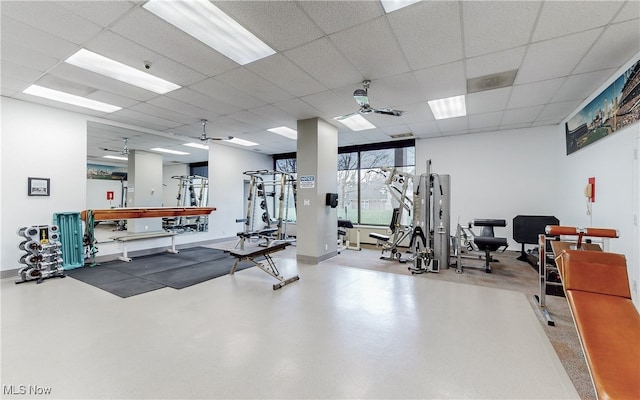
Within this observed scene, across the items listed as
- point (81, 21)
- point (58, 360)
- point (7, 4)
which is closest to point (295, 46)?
point (81, 21)

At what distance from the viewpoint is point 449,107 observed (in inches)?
200

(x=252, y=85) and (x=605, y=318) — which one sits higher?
(x=252, y=85)

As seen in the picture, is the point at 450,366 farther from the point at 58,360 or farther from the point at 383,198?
the point at 383,198

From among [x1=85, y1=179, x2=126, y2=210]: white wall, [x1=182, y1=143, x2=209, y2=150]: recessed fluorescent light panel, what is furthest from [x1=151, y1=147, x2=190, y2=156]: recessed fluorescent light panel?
[x1=85, y1=179, x2=126, y2=210]: white wall

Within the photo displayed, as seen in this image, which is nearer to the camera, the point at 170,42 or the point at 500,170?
the point at 170,42

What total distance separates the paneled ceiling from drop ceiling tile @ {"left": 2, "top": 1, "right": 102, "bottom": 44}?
0.01 meters

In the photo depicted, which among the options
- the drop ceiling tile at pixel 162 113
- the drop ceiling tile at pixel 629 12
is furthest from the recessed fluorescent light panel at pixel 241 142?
the drop ceiling tile at pixel 629 12

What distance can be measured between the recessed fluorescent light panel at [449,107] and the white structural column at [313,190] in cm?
223

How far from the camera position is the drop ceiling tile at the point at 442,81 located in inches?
138

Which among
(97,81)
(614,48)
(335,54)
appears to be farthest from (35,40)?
(614,48)

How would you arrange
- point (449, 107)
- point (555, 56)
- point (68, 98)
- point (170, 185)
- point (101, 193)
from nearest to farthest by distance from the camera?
point (555, 56), point (68, 98), point (449, 107), point (101, 193), point (170, 185)

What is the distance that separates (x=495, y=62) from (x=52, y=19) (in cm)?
481

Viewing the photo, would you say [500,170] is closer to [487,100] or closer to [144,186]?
[487,100]

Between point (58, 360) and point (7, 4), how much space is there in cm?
309
